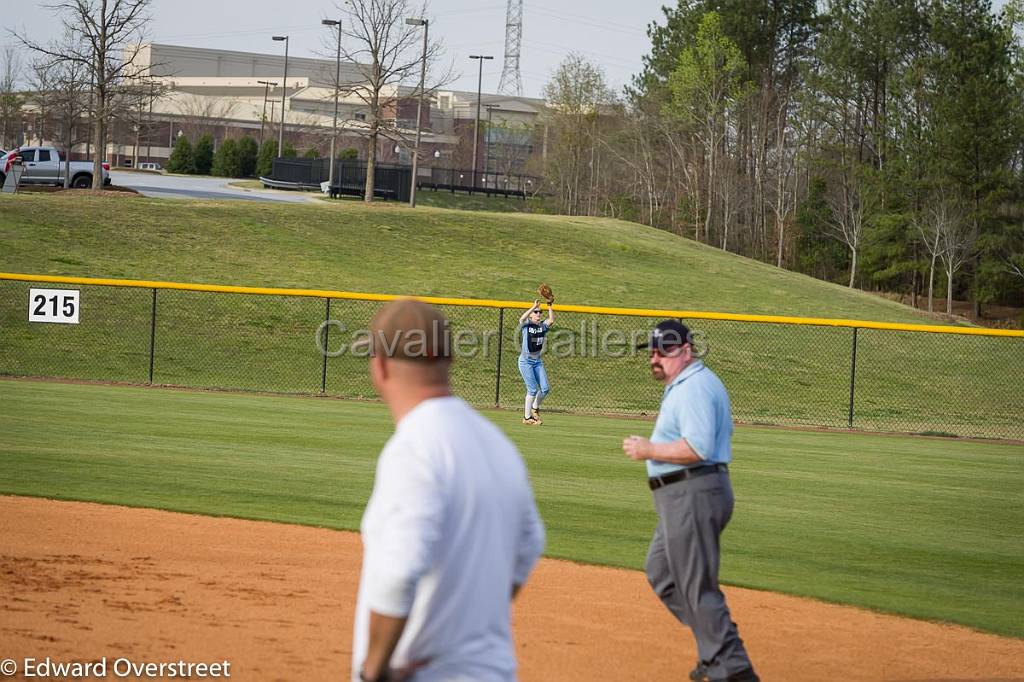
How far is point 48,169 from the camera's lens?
146 ft

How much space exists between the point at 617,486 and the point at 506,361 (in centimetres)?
1447

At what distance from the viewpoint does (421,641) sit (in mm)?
3055

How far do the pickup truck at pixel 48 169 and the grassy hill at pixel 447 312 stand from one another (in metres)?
7.31

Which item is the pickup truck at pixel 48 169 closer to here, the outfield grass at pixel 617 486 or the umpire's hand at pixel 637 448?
the outfield grass at pixel 617 486

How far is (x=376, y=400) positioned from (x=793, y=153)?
2085 inches

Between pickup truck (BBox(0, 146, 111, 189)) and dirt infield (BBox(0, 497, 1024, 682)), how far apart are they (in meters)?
37.5

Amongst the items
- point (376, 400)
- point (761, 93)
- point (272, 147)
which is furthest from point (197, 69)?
point (376, 400)

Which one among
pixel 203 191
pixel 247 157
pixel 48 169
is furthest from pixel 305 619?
pixel 247 157

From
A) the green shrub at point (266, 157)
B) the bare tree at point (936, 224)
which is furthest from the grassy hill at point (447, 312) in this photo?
the green shrub at point (266, 157)

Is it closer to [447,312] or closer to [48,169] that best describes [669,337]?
[447,312]

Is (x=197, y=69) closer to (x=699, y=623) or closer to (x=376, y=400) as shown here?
(x=376, y=400)

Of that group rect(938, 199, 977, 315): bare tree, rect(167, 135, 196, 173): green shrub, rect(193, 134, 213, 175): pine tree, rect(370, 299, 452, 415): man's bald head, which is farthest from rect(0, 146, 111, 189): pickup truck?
rect(370, 299, 452, 415): man's bald head

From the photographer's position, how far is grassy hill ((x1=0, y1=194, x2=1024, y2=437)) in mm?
25438

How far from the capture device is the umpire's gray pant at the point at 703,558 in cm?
589
